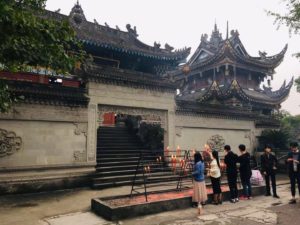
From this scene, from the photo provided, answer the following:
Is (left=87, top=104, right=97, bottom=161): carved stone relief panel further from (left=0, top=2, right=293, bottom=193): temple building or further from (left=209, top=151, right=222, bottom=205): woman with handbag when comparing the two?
(left=209, top=151, right=222, bottom=205): woman with handbag

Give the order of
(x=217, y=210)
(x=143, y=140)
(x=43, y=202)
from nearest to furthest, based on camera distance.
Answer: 1. (x=217, y=210)
2. (x=43, y=202)
3. (x=143, y=140)

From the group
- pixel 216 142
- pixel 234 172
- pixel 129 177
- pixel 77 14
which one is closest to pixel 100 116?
pixel 129 177

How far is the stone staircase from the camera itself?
1084 cm

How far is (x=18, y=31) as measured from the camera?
15.7 ft

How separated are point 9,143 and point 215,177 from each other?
720 centimetres

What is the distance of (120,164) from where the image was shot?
12164 mm

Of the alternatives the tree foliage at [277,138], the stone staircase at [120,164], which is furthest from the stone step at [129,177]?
the tree foliage at [277,138]

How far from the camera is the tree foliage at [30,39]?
463 cm

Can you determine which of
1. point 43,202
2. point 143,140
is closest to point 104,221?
point 43,202

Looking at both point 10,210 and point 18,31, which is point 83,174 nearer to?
point 10,210

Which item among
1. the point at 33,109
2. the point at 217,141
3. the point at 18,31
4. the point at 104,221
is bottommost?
the point at 104,221

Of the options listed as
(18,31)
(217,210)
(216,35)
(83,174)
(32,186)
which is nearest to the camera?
(18,31)

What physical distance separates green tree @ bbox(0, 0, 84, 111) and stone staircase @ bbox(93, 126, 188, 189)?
4783 mm

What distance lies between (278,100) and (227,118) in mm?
11970
